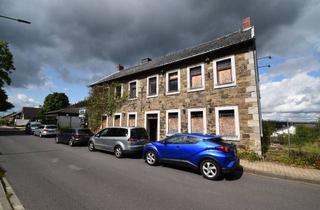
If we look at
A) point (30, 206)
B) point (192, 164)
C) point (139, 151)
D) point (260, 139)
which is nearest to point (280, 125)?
point (260, 139)

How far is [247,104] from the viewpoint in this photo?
10.9 m

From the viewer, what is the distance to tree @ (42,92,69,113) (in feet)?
177

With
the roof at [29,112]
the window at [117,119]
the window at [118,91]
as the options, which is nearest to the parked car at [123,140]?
the window at [117,119]

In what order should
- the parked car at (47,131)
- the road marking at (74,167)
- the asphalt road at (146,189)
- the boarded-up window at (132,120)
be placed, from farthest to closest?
the parked car at (47,131) → the boarded-up window at (132,120) → the road marking at (74,167) → the asphalt road at (146,189)

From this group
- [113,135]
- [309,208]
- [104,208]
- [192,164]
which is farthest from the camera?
[113,135]

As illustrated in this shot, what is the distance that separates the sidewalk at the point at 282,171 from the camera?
7063mm

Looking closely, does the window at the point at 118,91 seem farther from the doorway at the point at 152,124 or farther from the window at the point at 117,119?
the doorway at the point at 152,124

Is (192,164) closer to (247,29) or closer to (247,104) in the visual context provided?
(247,104)

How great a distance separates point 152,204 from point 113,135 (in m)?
7.41

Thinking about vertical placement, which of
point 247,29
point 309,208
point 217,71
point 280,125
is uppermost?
point 247,29

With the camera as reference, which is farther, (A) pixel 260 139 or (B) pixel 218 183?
(A) pixel 260 139

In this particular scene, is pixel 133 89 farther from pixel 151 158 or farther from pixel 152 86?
pixel 151 158

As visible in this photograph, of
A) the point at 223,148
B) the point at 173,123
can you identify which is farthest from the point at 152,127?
the point at 223,148

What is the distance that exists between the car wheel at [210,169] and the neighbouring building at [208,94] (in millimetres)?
4386
